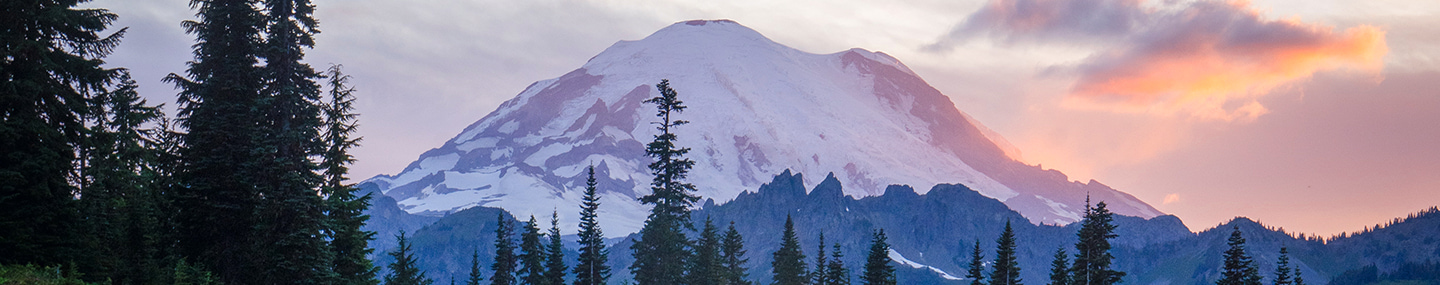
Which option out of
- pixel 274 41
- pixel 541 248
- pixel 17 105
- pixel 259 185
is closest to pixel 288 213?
pixel 259 185

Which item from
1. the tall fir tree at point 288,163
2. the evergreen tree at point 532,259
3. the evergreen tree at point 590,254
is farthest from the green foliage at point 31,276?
the evergreen tree at point 590,254

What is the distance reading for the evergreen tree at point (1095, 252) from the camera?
54719mm

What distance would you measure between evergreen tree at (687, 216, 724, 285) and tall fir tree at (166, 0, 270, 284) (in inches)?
1405

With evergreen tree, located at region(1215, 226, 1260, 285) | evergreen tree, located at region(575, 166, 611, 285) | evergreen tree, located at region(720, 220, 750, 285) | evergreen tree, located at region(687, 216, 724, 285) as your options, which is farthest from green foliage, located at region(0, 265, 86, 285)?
evergreen tree, located at region(1215, 226, 1260, 285)

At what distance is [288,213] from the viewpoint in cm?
3200

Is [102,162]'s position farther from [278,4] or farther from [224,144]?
[278,4]

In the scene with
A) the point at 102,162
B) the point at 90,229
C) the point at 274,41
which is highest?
the point at 274,41

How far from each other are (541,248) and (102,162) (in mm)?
33352

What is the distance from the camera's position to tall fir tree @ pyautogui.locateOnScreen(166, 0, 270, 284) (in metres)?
32.5

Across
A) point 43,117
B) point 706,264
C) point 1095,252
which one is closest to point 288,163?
point 43,117

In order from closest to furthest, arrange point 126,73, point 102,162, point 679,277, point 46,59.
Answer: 1. point 46,59
2. point 126,73
3. point 102,162
4. point 679,277

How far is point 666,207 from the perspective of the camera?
5791 centimetres

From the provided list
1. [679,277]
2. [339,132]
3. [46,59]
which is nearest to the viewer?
[46,59]

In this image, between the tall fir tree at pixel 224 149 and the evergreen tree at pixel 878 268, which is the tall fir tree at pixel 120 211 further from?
the evergreen tree at pixel 878 268
